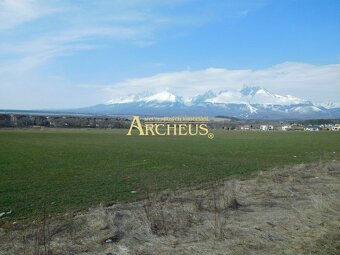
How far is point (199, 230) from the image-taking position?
955 centimetres

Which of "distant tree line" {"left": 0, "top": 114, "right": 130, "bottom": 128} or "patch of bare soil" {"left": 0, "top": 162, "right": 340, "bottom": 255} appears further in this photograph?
"distant tree line" {"left": 0, "top": 114, "right": 130, "bottom": 128}

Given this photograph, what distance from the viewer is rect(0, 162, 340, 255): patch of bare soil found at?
8422 mm

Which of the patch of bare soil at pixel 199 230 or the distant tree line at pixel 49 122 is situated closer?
the patch of bare soil at pixel 199 230

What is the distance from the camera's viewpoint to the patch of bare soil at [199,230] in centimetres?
842

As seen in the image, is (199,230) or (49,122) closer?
(199,230)

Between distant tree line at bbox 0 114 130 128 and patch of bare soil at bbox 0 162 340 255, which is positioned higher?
distant tree line at bbox 0 114 130 128

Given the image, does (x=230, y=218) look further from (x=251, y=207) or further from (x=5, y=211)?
(x=5, y=211)

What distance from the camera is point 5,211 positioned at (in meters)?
Result: 14.4

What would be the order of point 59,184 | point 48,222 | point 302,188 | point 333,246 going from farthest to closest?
point 59,184, point 302,188, point 48,222, point 333,246

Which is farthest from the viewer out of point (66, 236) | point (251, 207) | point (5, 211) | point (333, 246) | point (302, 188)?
point (302, 188)

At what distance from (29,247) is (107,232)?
1.83 meters

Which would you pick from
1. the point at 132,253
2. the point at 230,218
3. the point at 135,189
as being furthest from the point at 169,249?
the point at 135,189

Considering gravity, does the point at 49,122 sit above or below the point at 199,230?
above

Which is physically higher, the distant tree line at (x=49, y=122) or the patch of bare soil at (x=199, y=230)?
the distant tree line at (x=49, y=122)
